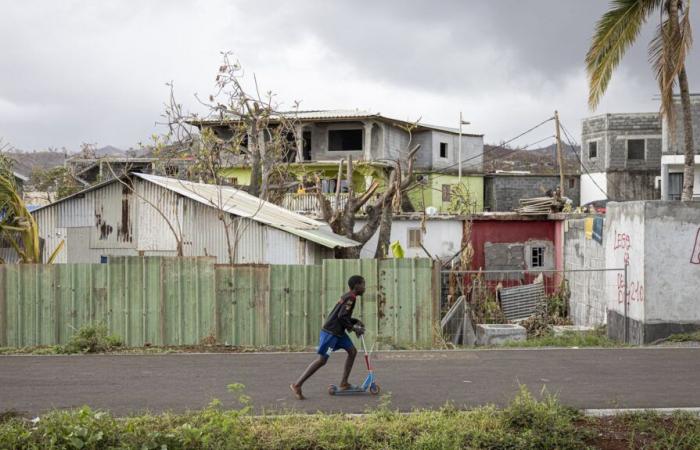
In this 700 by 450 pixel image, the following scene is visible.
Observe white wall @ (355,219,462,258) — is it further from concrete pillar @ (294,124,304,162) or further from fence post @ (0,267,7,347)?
fence post @ (0,267,7,347)

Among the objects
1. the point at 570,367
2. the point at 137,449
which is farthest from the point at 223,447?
the point at 570,367

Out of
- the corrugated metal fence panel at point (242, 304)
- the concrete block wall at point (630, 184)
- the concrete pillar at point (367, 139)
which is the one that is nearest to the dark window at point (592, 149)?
the concrete block wall at point (630, 184)

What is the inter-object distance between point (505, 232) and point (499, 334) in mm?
14283

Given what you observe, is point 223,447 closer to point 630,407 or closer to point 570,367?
point 630,407

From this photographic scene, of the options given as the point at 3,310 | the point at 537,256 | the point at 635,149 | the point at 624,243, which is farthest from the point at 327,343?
the point at 635,149

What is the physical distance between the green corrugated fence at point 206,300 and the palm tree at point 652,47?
5276mm

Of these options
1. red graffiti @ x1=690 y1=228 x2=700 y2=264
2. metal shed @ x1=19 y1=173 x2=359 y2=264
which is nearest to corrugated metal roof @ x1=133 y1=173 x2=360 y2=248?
metal shed @ x1=19 y1=173 x2=359 y2=264

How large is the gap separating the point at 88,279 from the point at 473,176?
36.8m

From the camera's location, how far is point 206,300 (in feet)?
54.7

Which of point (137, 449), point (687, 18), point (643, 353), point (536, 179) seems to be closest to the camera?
point (137, 449)

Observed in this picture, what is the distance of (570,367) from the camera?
41.6 feet

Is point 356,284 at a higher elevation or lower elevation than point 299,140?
lower

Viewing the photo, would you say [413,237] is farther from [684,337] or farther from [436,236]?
[684,337]

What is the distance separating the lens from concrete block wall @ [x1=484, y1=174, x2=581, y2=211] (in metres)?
48.2
